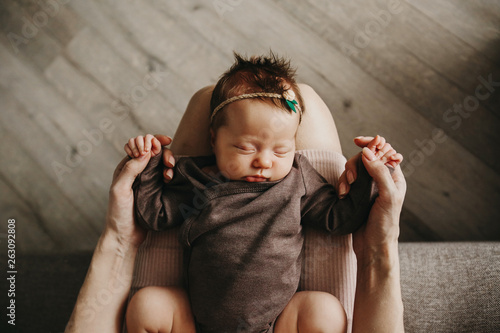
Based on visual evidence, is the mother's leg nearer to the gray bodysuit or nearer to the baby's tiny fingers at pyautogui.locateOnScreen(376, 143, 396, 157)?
the gray bodysuit

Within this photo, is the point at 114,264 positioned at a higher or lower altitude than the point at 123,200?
lower

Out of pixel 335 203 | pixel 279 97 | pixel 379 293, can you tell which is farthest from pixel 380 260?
pixel 279 97

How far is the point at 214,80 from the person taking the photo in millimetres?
2092

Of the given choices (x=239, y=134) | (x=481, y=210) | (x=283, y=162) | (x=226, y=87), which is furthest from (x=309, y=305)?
(x=481, y=210)

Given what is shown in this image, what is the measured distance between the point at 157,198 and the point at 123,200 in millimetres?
107

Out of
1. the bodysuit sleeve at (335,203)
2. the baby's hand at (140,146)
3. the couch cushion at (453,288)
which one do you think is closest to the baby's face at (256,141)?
the bodysuit sleeve at (335,203)

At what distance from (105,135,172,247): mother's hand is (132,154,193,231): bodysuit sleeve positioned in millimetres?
22

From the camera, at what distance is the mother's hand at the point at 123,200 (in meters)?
1.12

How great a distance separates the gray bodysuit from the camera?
3.51ft

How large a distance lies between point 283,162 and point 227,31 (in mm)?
1323

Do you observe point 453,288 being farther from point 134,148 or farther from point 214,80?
point 214,80

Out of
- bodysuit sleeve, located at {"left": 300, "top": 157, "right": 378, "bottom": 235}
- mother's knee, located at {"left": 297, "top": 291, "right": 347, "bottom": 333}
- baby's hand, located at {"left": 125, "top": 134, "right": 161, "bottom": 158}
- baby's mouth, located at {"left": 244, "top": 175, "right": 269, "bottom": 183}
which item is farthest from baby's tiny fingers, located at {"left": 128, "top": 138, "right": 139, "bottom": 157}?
mother's knee, located at {"left": 297, "top": 291, "right": 347, "bottom": 333}

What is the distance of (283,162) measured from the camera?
112 centimetres

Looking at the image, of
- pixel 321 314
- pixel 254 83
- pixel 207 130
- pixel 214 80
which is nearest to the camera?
pixel 321 314
